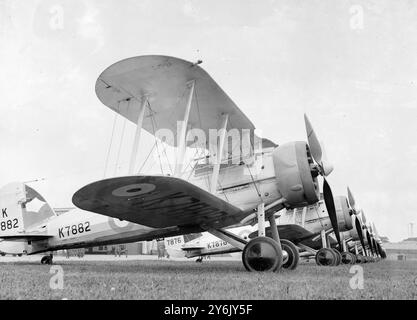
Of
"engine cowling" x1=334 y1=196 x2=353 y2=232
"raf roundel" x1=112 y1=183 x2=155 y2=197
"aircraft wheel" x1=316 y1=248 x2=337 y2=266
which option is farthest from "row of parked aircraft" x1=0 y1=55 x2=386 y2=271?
"engine cowling" x1=334 y1=196 x2=353 y2=232

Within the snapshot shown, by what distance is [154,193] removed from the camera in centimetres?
750

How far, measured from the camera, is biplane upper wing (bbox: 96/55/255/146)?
743 centimetres

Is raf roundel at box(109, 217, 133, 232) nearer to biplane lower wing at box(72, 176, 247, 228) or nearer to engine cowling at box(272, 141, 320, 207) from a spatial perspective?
biplane lower wing at box(72, 176, 247, 228)

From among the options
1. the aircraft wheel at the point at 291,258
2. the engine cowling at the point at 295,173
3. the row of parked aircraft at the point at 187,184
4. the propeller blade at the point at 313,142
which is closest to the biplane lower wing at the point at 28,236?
the row of parked aircraft at the point at 187,184

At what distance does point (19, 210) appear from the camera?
12.7m

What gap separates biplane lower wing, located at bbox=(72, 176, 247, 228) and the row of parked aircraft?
0.02 metres

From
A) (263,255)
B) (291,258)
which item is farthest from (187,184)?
(291,258)

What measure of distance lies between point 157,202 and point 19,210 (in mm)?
6700

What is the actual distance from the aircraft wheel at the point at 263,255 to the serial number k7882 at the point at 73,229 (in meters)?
4.80

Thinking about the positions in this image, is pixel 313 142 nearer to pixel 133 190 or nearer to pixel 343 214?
pixel 133 190
